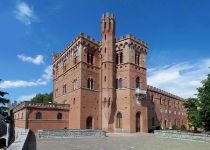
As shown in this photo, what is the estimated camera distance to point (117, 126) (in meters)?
40.3

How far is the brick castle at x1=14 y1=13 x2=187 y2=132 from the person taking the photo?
3866 cm

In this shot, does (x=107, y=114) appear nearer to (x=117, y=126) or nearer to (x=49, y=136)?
(x=117, y=126)

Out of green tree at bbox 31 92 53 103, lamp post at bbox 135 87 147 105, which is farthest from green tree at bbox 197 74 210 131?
green tree at bbox 31 92 53 103

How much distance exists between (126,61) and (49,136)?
61.6 feet

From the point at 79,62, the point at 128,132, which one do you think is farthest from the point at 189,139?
the point at 79,62

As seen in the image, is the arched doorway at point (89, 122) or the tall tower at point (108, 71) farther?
the tall tower at point (108, 71)

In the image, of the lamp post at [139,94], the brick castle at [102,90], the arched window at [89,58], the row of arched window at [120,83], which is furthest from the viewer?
the arched window at [89,58]

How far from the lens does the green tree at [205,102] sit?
101 ft

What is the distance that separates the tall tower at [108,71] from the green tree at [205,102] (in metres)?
13.9

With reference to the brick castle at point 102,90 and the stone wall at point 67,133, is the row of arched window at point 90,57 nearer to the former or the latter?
the brick castle at point 102,90

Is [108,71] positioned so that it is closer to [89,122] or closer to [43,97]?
[89,122]

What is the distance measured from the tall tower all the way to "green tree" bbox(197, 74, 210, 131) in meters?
13.9

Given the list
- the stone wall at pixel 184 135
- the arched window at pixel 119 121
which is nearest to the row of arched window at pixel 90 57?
the arched window at pixel 119 121

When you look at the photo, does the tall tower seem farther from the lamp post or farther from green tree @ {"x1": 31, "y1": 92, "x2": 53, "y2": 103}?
green tree @ {"x1": 31, "y1": 92, "x2": 53, "y2": 103}
